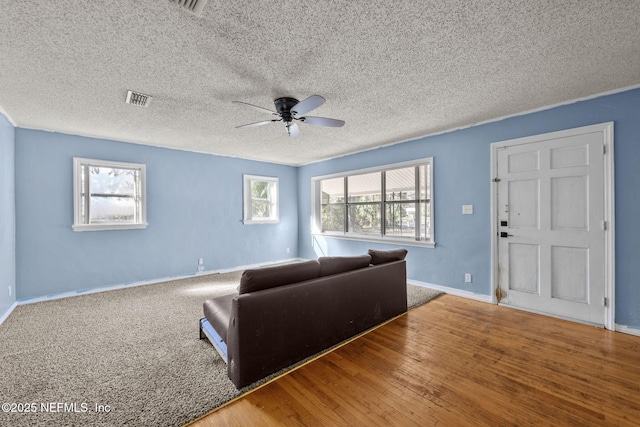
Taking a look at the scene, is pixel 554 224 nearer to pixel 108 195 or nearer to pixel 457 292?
pixel 457 292

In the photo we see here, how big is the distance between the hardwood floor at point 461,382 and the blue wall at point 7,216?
3511 millimetres

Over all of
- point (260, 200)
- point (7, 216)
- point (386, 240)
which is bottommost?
point (386, 240)

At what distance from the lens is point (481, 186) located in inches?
146

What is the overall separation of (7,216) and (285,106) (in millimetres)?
3788

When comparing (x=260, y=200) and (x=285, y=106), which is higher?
(x=285, y=106)

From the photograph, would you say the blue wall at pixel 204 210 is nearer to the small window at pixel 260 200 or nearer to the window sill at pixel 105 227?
the window sill at pixel 105 227

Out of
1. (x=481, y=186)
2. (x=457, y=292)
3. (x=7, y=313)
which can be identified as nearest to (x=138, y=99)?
(x=7, y=313)

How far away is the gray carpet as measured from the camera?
1647 millimetres

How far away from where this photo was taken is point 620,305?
274cm

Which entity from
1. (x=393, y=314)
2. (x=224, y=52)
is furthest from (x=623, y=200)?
(x=224, y=52)

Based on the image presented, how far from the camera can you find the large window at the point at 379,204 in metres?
4.47

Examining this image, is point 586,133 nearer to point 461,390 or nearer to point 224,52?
point 461,390

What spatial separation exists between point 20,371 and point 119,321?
975mm

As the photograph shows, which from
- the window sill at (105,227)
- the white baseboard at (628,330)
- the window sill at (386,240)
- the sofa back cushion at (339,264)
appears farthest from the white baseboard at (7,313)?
the white baseboard at (628,330)
